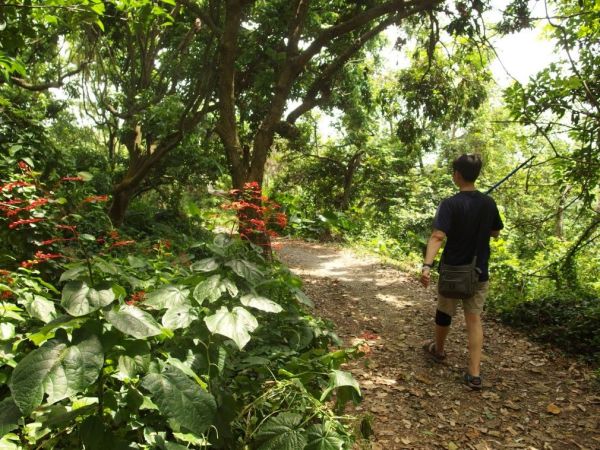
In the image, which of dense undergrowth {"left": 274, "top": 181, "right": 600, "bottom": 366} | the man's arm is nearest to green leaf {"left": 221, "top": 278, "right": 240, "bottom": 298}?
the man's arm

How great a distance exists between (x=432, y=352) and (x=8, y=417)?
375 centimetres

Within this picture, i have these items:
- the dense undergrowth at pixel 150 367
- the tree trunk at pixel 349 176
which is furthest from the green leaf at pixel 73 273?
the tree trunk at pixel 349 176

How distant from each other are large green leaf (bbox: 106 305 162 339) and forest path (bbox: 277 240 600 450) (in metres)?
1.40

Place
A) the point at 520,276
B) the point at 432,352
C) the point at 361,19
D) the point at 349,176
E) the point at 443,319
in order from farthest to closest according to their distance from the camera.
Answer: the point at 349,176 → the point at 520,276 → the point at 361,19 → the point at 432,352 → the point at 443,319

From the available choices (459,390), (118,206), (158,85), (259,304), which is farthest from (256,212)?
(158,85)

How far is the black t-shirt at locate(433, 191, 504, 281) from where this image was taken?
11.7 ft

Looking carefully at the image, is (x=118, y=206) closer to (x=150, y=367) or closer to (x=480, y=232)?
(x=480, y=232)

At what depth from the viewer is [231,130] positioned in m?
6.26

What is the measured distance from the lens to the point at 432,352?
418 centimetres

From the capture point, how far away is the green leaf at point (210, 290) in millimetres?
1755

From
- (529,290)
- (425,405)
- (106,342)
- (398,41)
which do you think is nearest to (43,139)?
(106,342)

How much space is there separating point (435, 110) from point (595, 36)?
3.17 metres

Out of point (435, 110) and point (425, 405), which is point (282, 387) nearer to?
point (425, 405)

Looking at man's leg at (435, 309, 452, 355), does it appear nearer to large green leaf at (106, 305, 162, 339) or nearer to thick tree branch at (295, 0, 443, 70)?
large green leaf at (106, 305, 162, 339)
